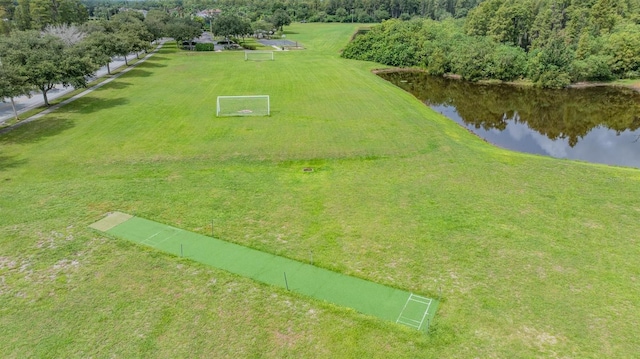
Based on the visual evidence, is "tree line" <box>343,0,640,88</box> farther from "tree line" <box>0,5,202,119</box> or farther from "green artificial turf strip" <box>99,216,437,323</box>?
"green artificial turf strip" <box>99,216,437,323</box>

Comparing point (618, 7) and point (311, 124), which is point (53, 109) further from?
point (618, 7)

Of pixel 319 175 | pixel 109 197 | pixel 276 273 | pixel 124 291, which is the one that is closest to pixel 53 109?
pixel 109 197

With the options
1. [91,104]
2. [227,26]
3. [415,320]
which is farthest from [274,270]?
[227,26]

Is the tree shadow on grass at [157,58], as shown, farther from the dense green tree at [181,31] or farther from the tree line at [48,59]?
the tree line at [48,59]

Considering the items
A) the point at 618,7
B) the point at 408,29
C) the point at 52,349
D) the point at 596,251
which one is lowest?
the point at 52,349

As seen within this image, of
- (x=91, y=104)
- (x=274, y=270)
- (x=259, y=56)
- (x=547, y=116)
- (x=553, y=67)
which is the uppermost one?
(x=553, y=67)

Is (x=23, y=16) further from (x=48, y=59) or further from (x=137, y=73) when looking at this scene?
(x=48, y=59)

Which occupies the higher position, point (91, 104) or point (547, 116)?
point (91, 104)
